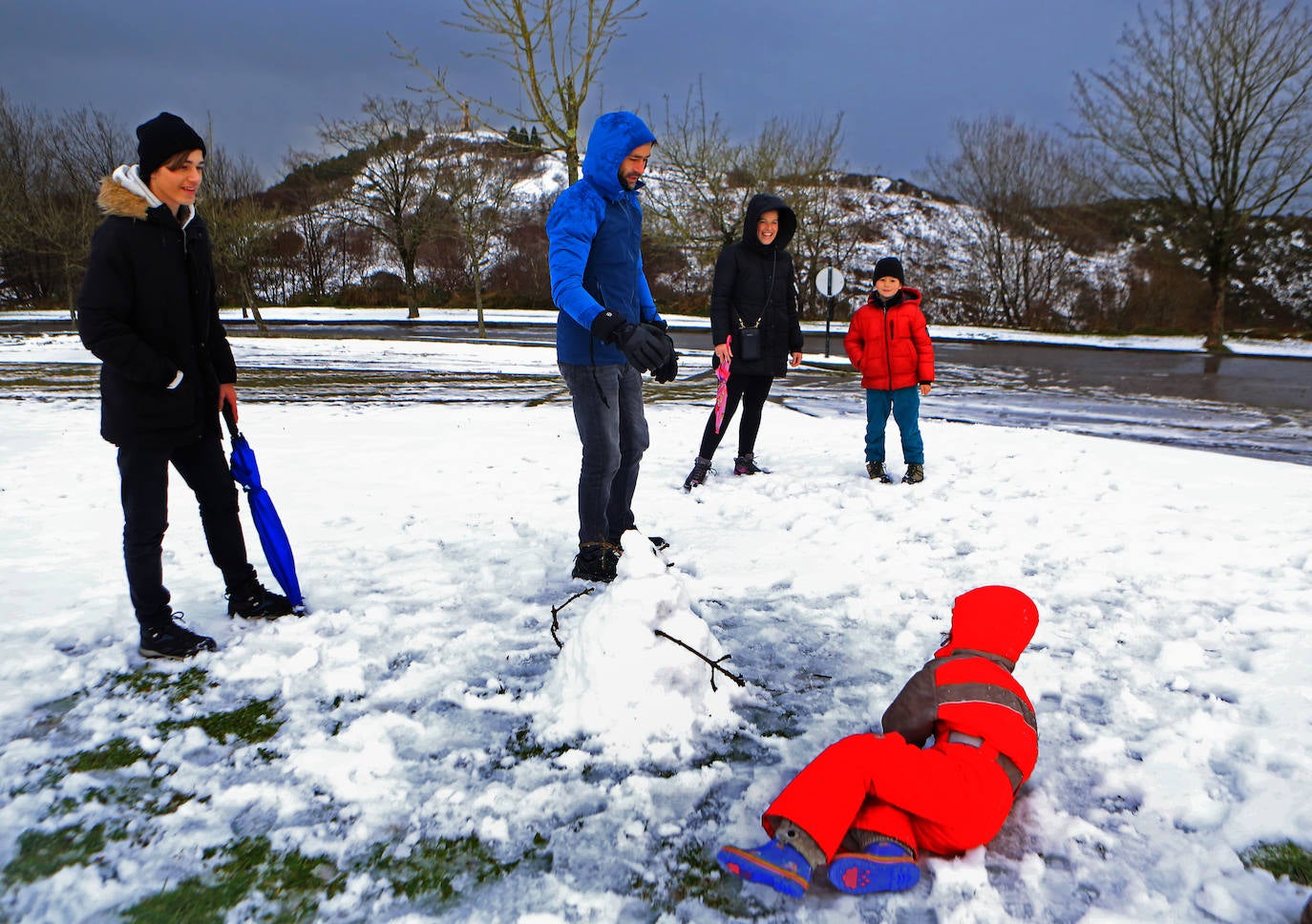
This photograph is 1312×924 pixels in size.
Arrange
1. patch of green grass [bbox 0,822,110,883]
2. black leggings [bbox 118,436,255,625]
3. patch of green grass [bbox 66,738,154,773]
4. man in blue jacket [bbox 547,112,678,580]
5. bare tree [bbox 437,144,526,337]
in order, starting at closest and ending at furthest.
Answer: patch of green grass [bbox 0,822,110,883] < patch of green grass [bbox 66,738,154,773] < black leggings [bbox 118,436,255,625] < man in blue jacket [bbox 547,112,678,580] < bare tree [bbox 437,144,526,337]

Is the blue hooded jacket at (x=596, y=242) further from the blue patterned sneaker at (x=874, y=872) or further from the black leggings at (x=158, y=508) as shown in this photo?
the blue patterned sneaker at (x=874, y=872)

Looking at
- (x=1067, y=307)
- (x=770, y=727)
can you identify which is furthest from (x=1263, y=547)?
(x=1067, y=307)

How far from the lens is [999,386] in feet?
42.3

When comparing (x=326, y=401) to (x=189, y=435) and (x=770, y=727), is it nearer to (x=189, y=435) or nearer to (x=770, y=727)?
(x=189, y=435)

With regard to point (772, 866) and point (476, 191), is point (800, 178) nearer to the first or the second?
point (476, 191)

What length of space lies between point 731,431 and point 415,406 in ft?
13.0

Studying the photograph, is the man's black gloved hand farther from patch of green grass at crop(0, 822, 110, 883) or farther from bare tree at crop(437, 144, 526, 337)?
bare tree at crop(437, 144, 526, 337)

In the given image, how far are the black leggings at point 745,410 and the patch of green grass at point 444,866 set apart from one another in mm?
3903

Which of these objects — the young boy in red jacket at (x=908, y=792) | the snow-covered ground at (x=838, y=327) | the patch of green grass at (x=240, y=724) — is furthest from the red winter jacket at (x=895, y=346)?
the snow-covered ground at (x=838, y=327)

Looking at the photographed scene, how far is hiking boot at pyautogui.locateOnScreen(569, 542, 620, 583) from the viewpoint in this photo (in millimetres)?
3641

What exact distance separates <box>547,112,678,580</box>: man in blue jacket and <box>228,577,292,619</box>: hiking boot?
50.1 inches

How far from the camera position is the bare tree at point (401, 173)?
3219 cm

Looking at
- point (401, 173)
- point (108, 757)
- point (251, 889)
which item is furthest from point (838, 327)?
point (251, 889)

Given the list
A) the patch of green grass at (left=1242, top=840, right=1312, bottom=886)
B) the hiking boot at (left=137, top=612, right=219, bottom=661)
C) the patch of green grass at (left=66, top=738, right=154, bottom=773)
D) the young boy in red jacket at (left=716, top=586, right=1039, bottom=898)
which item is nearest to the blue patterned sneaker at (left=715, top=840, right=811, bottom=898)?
the young boy in red jacket at (left=716, top=586, right=1039, bottom=898)
